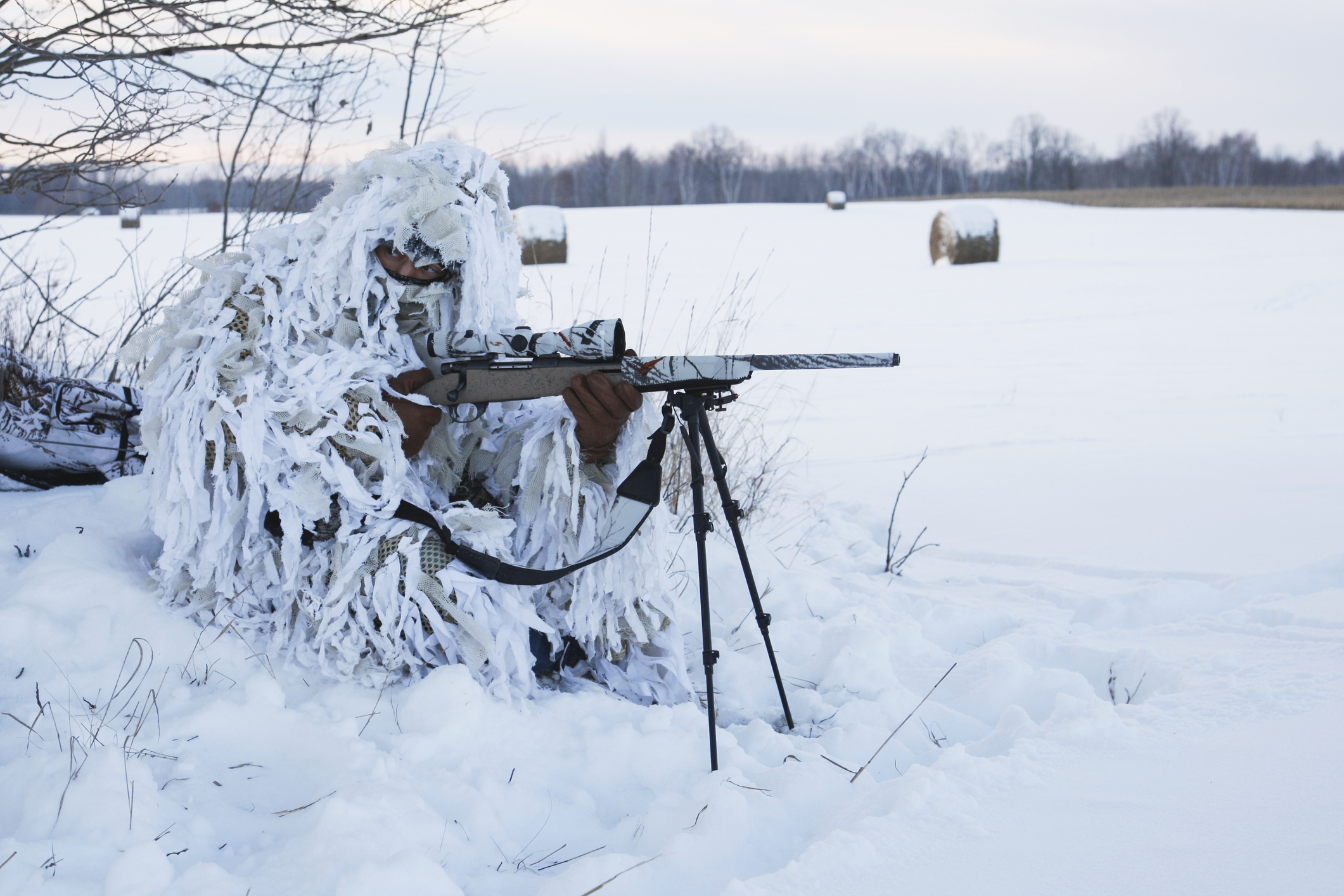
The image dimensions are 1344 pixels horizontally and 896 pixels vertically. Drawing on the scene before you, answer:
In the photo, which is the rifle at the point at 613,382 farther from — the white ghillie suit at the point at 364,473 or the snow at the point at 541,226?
the snow at the point at 541,226

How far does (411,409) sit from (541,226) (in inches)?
550

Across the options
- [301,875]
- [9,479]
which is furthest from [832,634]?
[9,479]

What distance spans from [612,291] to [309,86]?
8659 millimetres

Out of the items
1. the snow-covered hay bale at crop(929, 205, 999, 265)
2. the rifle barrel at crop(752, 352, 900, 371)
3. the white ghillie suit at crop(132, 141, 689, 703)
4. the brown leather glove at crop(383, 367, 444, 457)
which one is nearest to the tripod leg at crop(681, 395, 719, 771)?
the rifle barrel at crop(752, 352, 900, 371)

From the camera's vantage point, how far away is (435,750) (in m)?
1.97

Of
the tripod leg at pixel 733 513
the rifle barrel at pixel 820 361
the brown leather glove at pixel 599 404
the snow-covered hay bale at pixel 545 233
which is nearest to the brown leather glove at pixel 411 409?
the brown leather glove at pixel 599 404

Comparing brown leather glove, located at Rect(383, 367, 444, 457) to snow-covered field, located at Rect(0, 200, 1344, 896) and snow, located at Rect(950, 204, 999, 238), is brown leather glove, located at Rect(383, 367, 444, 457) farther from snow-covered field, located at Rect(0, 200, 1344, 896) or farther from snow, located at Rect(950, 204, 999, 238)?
snow, located at Rect(950, 204, 999, 238)

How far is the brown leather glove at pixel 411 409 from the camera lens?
2.37 meters

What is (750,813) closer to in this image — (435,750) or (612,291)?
(435,750)

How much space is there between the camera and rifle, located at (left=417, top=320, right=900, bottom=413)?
81.8 inches

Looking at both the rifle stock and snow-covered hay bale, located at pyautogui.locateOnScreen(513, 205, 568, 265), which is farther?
snow-covered hay bale, located at pyautogui.locateOnScreen(513, 205, 568, 265)

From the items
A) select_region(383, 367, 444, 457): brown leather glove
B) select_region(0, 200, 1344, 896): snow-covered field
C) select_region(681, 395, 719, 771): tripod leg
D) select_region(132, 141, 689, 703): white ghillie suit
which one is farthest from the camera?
select_region(383, 367, 444, 457): brown leather glove

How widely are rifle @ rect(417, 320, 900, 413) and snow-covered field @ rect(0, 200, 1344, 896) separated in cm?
69

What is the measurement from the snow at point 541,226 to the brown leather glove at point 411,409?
533 inches
